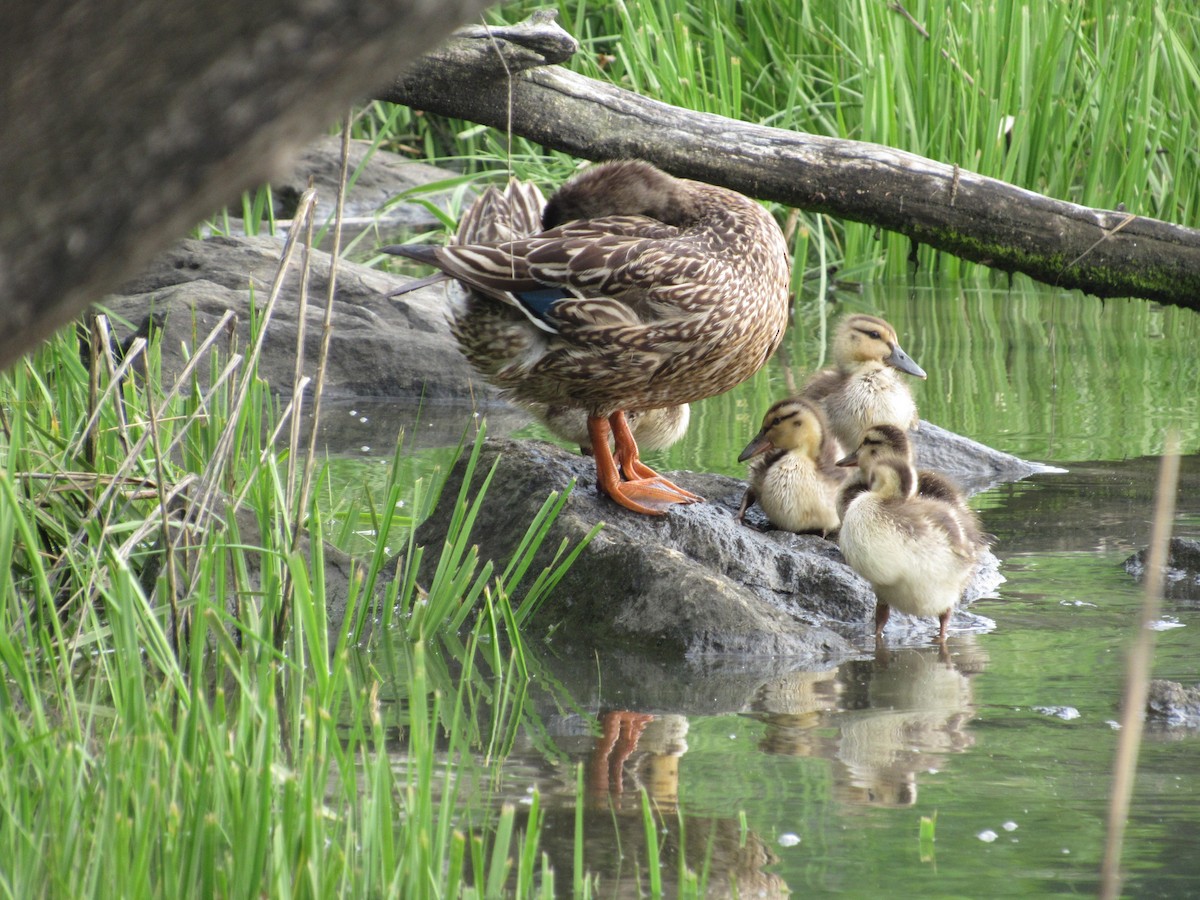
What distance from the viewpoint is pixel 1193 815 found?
262 cm

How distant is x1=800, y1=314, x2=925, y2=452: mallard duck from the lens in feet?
18.6

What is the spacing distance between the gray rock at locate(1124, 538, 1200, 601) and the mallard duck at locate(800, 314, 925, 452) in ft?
4.50

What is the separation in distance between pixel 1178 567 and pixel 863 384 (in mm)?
1673

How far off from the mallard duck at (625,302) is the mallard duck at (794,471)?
254 mm

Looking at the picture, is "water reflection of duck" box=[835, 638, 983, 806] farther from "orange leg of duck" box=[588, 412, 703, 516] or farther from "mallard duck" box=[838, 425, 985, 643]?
"orange leg of duck" box=[588, 412, 703, 516]

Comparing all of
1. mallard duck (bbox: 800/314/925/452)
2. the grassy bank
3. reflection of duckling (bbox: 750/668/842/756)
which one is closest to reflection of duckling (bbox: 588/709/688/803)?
reflection of duckling (bbox: 750/668/842/756)

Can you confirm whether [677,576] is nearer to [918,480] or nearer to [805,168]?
[918,480]

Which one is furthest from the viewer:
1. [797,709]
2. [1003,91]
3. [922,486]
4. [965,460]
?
[1003,91]

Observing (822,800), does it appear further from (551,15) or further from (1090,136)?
(1090,136)

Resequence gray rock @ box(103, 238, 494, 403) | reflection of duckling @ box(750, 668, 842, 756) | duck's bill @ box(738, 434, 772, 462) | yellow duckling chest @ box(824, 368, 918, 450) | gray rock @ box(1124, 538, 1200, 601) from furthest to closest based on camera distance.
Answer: gray rock @ box(103, 238, 494, 403) < yellow duckling chest @ box(824, 368, 918, 450) < duck's bill @ box(738, 434, 772, 462) < gray rock @ box(1124, 538, 1200, 601) < reflection of duckling @ box(750, 668, 842, 756)

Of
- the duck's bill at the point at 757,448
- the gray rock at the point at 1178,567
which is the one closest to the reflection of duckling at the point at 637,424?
the duck's bill at the point at 757,448

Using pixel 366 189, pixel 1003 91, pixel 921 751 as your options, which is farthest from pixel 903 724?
pixel 366 189

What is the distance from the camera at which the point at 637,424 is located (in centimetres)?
544

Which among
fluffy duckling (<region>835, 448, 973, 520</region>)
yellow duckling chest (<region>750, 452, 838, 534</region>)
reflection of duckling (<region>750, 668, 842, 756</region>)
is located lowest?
reflection of duckling (<region>750, 668, 842, 756</region>)
